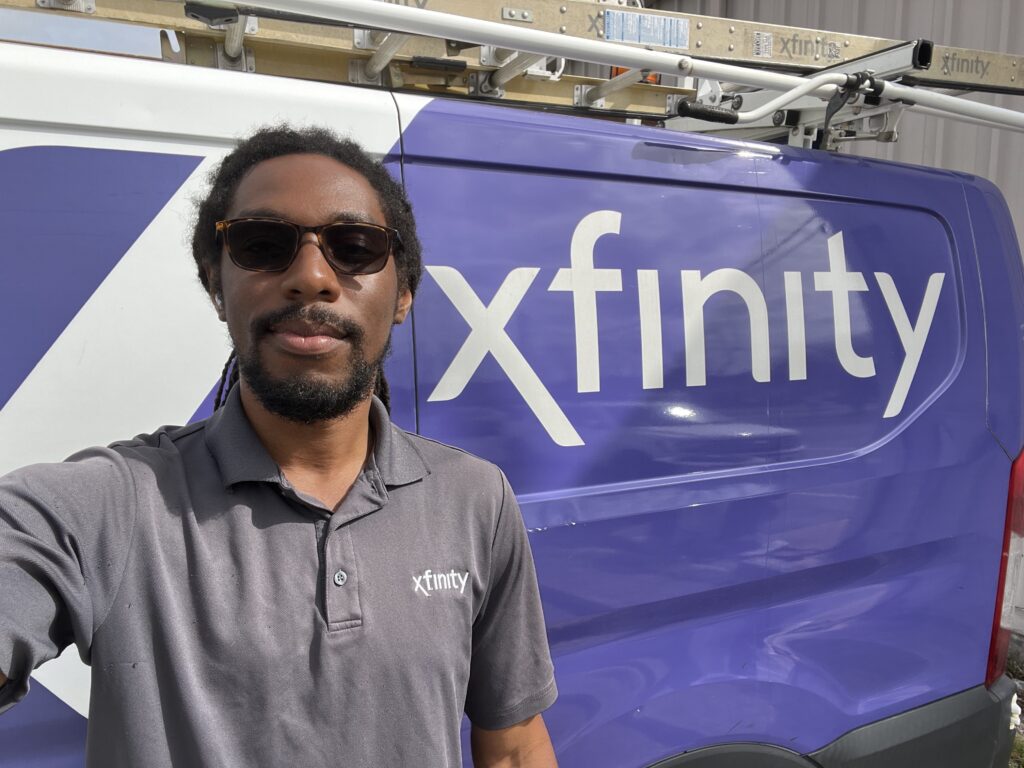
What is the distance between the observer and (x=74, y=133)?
1.13 metres

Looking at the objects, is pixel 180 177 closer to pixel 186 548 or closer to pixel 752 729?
pixel 186 548

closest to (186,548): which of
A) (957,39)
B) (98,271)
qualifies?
(98,271)

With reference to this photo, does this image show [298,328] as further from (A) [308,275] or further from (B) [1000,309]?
(B) [1000,309]

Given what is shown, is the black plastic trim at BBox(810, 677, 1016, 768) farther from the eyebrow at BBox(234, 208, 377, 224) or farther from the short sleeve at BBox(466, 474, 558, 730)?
the eyebrow at BBox(234, 208, 377, 224)

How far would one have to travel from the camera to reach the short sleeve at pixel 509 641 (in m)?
1.13

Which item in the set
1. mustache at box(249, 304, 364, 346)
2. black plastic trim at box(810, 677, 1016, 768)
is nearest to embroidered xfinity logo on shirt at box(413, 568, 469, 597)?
mustache at box(249, 304, 364, 346)

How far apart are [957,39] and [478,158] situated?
419 cm

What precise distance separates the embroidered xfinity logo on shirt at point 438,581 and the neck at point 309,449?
0.49 feet

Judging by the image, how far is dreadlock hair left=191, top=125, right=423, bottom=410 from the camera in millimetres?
1116

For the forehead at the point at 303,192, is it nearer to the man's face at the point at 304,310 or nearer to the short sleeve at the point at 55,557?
the man's face at the point at 304,310

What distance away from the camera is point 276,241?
1033 millimetres

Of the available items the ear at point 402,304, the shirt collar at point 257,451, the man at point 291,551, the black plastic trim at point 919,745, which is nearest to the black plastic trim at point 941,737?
the black plastic trim at point 919,745

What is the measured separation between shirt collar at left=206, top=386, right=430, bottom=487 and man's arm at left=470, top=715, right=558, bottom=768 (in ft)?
1.32

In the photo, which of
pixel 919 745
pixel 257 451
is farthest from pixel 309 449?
pixel 919 745
